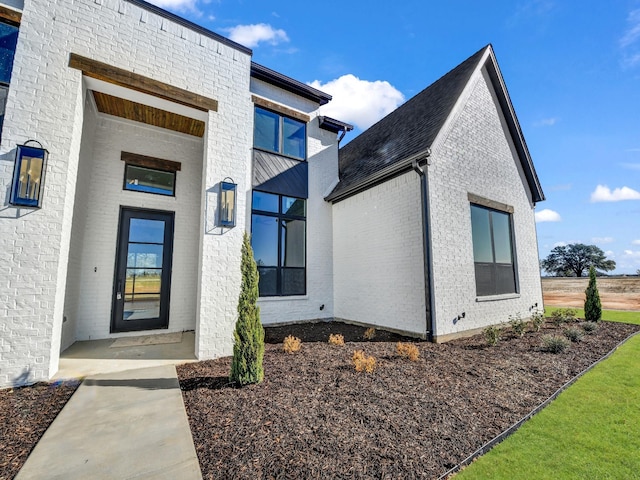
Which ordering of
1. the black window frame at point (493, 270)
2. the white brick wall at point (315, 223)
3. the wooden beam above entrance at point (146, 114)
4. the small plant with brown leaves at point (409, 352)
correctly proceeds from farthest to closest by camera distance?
the white brick wall at point (315, 223) → the black window frame at point (493, 270) → the wooden beam above entrance at point (146, 114) → the small plant with brown leaves at point (409, 352)

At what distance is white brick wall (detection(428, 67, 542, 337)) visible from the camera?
692 cm

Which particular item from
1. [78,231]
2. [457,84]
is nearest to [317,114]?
[457,84]

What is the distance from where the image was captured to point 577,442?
9.34ft

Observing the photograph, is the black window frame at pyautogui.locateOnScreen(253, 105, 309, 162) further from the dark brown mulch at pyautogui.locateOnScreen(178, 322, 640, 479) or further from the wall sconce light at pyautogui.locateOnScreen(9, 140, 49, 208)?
the dark brown mulch at pyautogui.locateOnScreen(178, 322, 640, 479)

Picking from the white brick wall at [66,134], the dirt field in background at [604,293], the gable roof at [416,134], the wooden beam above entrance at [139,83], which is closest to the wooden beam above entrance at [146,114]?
the wooden beam above entrance at [139,83]

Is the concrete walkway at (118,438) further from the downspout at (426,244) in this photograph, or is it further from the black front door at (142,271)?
the downspout at (426,244)

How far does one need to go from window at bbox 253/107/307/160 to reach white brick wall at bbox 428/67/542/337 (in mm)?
4372

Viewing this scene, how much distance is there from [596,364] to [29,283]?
9.66 m

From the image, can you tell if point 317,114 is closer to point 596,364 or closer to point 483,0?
point 483,0

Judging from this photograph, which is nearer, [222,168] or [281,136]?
[222,168]

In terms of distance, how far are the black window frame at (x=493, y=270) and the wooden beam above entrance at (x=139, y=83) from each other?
7.62 meters

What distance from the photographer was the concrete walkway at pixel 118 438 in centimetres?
220

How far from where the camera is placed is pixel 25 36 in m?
4.34

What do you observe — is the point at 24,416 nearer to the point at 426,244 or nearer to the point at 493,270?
the point at 426,244
